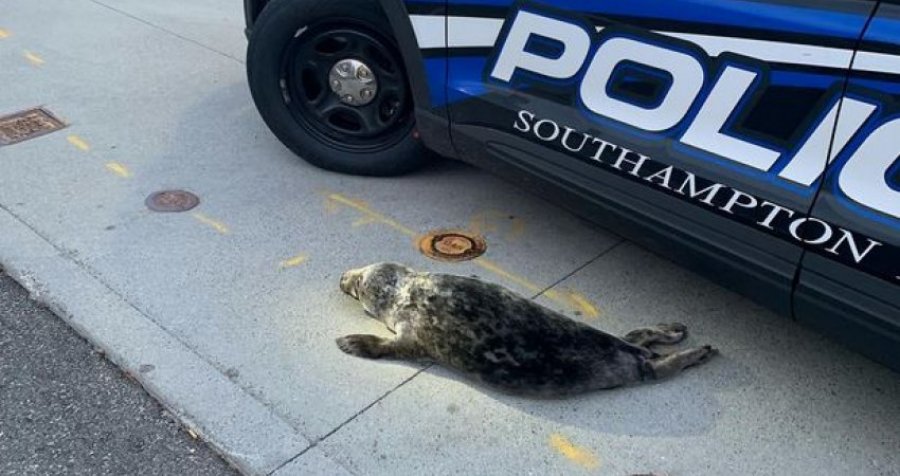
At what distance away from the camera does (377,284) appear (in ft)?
10.9

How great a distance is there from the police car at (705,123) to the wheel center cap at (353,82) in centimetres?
20

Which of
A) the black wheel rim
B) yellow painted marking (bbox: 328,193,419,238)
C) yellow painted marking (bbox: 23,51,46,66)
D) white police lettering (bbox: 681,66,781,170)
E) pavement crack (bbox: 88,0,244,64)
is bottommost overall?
yellow painted marking (bbox: 23,51,46,66)

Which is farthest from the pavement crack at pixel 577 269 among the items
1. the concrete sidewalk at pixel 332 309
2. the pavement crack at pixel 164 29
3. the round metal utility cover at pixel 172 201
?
the pavement crack at pixel 164 29

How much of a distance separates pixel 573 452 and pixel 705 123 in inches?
44.0

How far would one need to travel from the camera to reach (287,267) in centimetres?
364

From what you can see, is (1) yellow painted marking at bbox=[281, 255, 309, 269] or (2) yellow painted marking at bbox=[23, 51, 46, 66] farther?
(2) yellow painted marking at bbox=[23, 51, 46, 66]

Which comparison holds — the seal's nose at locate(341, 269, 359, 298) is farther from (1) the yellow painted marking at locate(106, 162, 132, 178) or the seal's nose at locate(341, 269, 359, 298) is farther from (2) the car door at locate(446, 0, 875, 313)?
(1) the yellow painted marking at locate(106, 162, 132, 178)

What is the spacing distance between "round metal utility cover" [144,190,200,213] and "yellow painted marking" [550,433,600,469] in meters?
2.04

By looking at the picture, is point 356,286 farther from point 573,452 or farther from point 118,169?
point 118,169

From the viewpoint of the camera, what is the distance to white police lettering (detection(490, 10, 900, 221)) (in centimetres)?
254

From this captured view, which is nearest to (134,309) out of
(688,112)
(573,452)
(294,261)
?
(294,261)

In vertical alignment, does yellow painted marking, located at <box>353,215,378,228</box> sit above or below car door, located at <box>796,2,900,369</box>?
below

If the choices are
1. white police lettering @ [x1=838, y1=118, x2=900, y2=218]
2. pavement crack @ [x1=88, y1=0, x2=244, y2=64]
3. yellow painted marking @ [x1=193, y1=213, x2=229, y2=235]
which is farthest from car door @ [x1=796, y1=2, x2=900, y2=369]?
pavement crack @ [x1=88, y1=0, x2=244, y2=64]

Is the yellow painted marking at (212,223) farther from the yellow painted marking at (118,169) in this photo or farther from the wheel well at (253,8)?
the wheel well at (253,8)
